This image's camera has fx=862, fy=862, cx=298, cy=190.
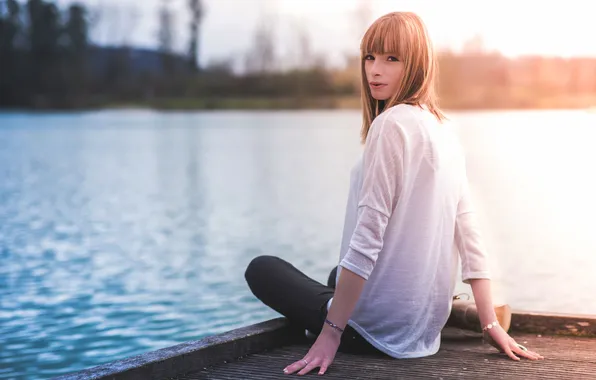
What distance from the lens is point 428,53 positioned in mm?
2332

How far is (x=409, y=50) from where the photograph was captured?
2307 mm

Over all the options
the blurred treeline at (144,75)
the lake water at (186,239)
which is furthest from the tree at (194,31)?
the lake water at (186,239)

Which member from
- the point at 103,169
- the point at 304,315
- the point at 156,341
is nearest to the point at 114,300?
the point at 156,341

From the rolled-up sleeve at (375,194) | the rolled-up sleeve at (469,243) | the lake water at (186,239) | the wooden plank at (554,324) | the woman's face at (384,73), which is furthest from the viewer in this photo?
the lake water at (186,239)

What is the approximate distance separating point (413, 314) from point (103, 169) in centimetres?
1711

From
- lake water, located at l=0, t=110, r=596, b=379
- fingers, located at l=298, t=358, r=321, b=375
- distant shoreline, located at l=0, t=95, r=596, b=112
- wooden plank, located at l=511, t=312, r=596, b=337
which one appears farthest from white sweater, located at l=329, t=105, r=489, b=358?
distant shoreline, located at l=0, t=95, r=596, b=112

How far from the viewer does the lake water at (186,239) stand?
213 inches

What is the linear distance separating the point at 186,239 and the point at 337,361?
686 centimetres

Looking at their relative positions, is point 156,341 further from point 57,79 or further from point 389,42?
point 57,79

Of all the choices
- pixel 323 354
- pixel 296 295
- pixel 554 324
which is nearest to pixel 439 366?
pixel 323 354

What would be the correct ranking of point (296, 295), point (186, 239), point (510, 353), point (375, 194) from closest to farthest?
point (375, 194), point (510, 353), point (296, 295), point (186, 239)

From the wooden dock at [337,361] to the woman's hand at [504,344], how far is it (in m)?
0.03

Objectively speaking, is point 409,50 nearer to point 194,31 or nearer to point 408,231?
point 408,231

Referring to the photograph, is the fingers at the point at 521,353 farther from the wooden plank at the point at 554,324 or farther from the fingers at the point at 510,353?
the wooden plank at the point at 554,324
